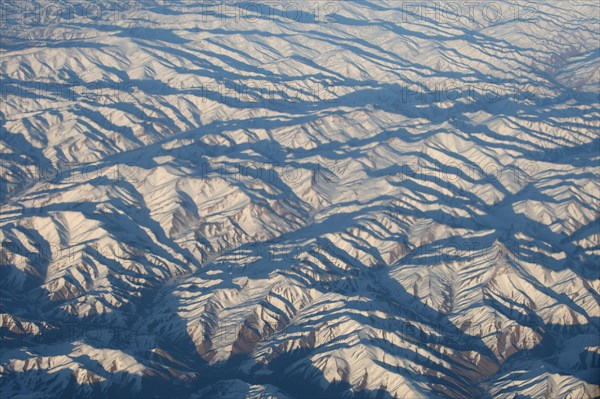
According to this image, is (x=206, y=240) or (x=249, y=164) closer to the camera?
(x=206, y=240)

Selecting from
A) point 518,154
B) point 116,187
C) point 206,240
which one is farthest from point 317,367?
point 518,154

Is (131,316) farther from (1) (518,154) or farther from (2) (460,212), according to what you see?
(1) (518,154)

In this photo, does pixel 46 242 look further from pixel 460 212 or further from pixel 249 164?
pixel 460 212

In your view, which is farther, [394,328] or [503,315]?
[503,315]

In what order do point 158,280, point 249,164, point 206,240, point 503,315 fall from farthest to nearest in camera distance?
1. point 249,164
2. point 206,240
3. point 158,280
4. point 503,315

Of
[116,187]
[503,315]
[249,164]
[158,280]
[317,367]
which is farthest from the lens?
[249,164]

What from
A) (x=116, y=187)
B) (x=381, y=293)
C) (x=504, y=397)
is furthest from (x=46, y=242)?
(x=504, y=397)

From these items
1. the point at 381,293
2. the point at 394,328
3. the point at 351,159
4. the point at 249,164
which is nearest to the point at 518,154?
the point at 351,159

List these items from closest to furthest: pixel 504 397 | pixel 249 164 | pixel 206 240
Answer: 1. pixel 504 397
2. pixel 206 240
3. pixel 249 164

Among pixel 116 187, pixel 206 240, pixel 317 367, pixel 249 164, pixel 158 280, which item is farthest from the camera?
pixel 249 164
